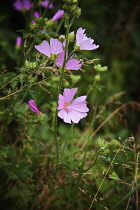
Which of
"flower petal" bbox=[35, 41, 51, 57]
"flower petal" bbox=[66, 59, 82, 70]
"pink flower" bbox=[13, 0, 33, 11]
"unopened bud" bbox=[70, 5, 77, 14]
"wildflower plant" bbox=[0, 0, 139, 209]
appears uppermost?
"pink flower" bbox=[13, 0, 33, 11]

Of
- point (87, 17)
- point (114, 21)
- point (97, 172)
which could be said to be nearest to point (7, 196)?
point (97, 172)

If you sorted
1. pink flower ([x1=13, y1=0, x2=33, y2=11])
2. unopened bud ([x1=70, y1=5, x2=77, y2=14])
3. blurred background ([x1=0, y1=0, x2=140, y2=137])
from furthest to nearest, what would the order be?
blurred background ([x1=0, y1=0, x2=140, y2=137]), pink flower ([x1=13, y1=0, x2=33, y2=11]), unopened bud ([x1=70, y1=5, x2=77, y2=14])

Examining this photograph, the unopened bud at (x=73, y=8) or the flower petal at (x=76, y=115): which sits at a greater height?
the unopened bud at (x=73, y=8)

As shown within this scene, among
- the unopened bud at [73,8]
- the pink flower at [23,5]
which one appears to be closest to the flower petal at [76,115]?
the unopened bud at [73,8]

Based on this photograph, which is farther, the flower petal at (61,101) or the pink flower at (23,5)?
the pink flower at (23,5)

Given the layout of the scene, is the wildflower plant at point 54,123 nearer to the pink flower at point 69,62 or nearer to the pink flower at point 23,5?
the pink flower at point 69,62

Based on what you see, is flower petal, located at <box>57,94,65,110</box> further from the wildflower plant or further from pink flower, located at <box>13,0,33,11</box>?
pink flower, located at <box>13,0,33,11</box>

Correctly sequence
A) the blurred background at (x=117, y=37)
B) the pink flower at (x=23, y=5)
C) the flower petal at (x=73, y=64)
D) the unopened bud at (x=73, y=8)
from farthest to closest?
1. the blurred background at (x=117, y=37)
2. the pink flower at (x=23, y=5)
3. the flower petal at (x=73, y=64)
4. the unopened bud at (x=73, y=8)

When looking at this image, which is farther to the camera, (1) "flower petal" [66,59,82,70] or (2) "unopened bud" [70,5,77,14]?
(1) "flower petal" [66,59,82,70]

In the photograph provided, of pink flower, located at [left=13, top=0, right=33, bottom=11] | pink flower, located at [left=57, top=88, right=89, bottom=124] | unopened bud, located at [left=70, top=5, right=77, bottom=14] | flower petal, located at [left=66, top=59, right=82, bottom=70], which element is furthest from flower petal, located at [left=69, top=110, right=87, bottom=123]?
pink flower, located at [left=13, top=0, right=33, bottom=11]
